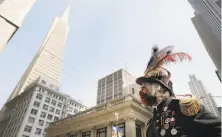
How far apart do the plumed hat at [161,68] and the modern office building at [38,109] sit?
157 ft

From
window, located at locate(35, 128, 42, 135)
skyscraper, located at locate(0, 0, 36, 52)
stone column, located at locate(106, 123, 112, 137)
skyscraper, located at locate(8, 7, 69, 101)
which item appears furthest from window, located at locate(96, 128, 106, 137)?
skyscraper, located at locate(8, 7, 69, 101)

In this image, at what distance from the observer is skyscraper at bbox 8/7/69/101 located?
268 ft

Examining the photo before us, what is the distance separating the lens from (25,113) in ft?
145

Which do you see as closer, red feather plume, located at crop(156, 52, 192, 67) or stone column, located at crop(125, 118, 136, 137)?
red feather plume, located at crop(156, 52, 192, 67)

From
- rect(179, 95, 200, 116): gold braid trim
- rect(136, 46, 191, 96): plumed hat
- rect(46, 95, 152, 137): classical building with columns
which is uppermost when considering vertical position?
rect(46, 95, 152, 137): classical building with columns

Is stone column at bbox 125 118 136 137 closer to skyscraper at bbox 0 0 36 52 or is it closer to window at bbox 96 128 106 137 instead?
window at bbox 96 128 106 137

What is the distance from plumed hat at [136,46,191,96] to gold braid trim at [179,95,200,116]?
2.16 feet

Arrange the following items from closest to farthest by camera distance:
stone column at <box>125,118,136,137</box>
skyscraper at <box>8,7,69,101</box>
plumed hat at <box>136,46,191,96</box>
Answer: plumed hat at <box>136,46,191,96</box>
stone column at <box>125,118,136,137</box>
skyscraper at <box>8,7,69,101</box>

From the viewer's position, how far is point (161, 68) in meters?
3.11

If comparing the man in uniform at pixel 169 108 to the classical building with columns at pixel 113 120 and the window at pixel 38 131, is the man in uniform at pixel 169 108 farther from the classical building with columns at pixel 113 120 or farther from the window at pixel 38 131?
the window at pixel 38 131

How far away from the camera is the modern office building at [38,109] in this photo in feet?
141

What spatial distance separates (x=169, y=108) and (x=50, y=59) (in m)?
103

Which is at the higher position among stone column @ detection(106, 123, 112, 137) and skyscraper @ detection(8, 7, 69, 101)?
skyscraper @ detection(8, 7, 69, 101)

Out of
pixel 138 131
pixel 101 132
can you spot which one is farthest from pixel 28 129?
pixel 138 131
